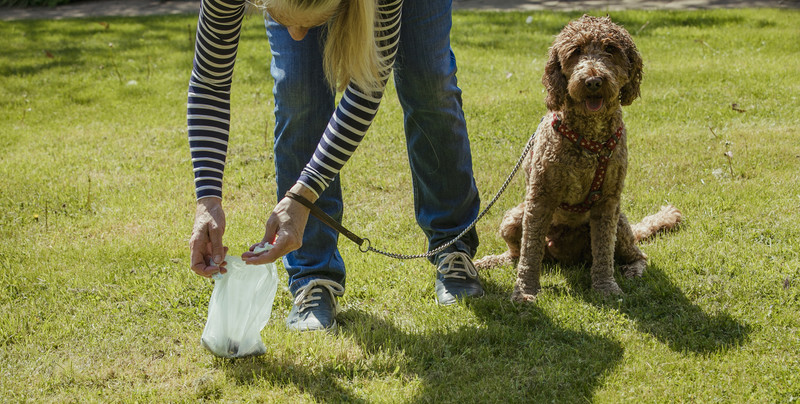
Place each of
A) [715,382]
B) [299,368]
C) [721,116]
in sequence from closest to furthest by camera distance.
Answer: [715,382] → [299,368] → [721,116]

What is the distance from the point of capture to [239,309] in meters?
2.64

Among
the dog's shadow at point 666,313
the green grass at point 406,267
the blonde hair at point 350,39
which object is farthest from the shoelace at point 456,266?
the blonde hair at point 350,39

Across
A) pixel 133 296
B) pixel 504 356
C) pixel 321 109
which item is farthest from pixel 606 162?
pixel 133 296

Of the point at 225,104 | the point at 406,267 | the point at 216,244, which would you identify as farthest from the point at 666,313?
the point at 225,104

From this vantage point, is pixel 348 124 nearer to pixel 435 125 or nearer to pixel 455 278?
pixel 435 125

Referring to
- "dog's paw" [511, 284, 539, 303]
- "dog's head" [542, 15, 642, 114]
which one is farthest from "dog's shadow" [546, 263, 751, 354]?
"dog's head" [542, 15, 642, 114]

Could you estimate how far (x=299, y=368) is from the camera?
106 inches

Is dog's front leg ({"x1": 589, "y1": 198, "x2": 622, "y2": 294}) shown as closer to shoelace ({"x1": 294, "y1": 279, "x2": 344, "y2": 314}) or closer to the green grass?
the green grass

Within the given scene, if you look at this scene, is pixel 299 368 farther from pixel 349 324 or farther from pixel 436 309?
pixel 436 309

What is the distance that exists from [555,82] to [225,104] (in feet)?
4.39

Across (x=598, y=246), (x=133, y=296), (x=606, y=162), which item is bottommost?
(x=133, y=296)

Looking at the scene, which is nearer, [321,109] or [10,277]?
[321,109]

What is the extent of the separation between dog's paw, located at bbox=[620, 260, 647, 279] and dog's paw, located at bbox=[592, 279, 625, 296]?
16cm

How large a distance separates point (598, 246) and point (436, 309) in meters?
0.76
